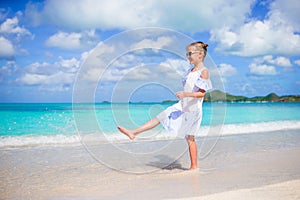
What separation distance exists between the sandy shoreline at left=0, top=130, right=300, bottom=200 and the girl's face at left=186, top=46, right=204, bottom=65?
5.91 feet

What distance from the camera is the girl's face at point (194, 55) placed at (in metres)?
5.19

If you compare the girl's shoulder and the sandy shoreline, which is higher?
the girl's shoulder

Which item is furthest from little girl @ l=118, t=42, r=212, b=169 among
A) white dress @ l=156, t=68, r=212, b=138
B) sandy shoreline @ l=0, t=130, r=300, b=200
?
sandy shoreline @ l=0, t=130, r=300, b=200

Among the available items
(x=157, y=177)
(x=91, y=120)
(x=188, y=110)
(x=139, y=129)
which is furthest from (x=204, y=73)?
(x=91, y=120)

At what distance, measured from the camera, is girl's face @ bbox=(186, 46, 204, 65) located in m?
5.19

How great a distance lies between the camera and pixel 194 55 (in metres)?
5.19

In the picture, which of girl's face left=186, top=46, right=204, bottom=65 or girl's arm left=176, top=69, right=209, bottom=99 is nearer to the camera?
girl's arm left=176, top=69, right=209, bottom=99

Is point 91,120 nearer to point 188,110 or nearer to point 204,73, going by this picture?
point 188,110

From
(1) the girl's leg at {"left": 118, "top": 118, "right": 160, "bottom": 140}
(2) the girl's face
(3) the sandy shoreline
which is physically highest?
(2) the girl's face

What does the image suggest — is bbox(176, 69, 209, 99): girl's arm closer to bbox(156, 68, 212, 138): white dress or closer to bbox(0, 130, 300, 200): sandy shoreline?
bbox(156, 68, 212, 138): white dress

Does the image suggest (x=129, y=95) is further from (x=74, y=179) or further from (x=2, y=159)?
(x=2, y=159)

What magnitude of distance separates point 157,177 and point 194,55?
2017mm

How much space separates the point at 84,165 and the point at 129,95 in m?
1.57

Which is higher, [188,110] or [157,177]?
[188,110]
